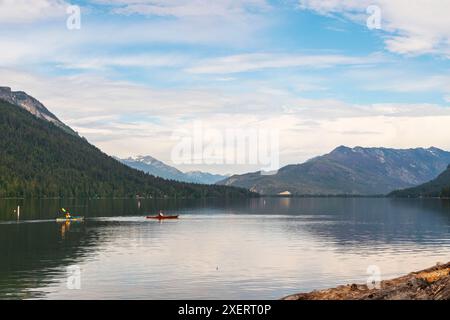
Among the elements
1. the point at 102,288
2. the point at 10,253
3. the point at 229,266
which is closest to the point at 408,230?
the point at 229,266

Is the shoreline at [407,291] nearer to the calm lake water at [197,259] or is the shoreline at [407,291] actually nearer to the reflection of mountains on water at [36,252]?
the calm lake water at [197,259]

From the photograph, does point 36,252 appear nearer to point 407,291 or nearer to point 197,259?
point 197,259

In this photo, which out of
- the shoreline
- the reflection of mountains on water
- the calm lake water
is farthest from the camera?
the reflection of mountains on water

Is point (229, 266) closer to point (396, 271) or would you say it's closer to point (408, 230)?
point (396, 271)

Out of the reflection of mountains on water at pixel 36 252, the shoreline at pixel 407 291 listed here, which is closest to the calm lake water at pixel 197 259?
the reflection of mountains on water at pixel 36 252

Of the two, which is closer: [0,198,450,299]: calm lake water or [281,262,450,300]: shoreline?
[281,262,450,300]: shoreline

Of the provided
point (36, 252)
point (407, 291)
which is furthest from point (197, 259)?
point (407, 291)

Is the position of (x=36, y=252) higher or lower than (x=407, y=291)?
lower

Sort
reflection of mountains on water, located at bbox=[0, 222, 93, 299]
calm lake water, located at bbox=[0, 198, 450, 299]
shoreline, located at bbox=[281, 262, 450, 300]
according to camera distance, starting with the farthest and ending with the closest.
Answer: reflection of mountains on water, located at bbox=[0, 222, 93, 299]
calm lake water, located at bbox=[0, 198, 450, 299]
shoreline, located at bbox=[281, 262, 450, 300]

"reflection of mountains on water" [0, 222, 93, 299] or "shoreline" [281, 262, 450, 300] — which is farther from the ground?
"shoreline" [281, 262, 450, 300]

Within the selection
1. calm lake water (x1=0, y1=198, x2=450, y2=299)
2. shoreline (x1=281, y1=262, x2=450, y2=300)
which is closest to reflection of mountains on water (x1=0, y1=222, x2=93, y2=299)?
calm lake water (x1=0, y1=198, x2=450, y2=299)

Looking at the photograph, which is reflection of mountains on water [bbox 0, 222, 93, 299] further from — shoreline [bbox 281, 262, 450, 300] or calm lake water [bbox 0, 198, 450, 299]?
shoreline [bbox 281, 262, 450, 300]

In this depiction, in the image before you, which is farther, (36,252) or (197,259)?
(36,252)
